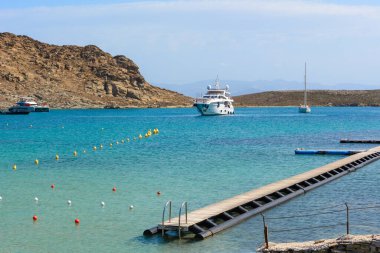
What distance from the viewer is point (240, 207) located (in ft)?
98.6

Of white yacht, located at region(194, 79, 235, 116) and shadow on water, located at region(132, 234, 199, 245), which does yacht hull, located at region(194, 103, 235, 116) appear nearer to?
white yacht, located at region(194, 79, 235, 116)

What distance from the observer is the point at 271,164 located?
2062 inches

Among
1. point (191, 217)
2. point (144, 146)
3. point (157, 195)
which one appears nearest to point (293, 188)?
point (157, 195)

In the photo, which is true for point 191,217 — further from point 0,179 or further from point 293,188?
point 0,179

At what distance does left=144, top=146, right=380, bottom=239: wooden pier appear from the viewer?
84.9 ft

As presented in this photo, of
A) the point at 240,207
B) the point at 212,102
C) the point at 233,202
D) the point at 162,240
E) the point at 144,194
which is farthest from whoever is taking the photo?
the point at 212,102

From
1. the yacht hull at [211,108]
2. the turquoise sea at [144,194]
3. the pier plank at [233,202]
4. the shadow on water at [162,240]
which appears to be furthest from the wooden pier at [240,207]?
the yacht hull at [211,108]

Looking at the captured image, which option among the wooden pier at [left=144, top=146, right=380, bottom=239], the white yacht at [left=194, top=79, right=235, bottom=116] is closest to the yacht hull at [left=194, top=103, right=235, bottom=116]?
the white yacht at [left=194, top=79, right=235, bottom=116]

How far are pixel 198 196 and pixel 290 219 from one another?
7470 mm

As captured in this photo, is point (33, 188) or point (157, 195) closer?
point (157, 195)

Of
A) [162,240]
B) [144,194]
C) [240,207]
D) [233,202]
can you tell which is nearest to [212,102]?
[144,194]

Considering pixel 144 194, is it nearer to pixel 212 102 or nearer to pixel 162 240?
pixel 162 240

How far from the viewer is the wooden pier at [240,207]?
84.9 feet

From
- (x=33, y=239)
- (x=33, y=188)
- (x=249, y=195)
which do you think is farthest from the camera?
(x=33, y=188)
